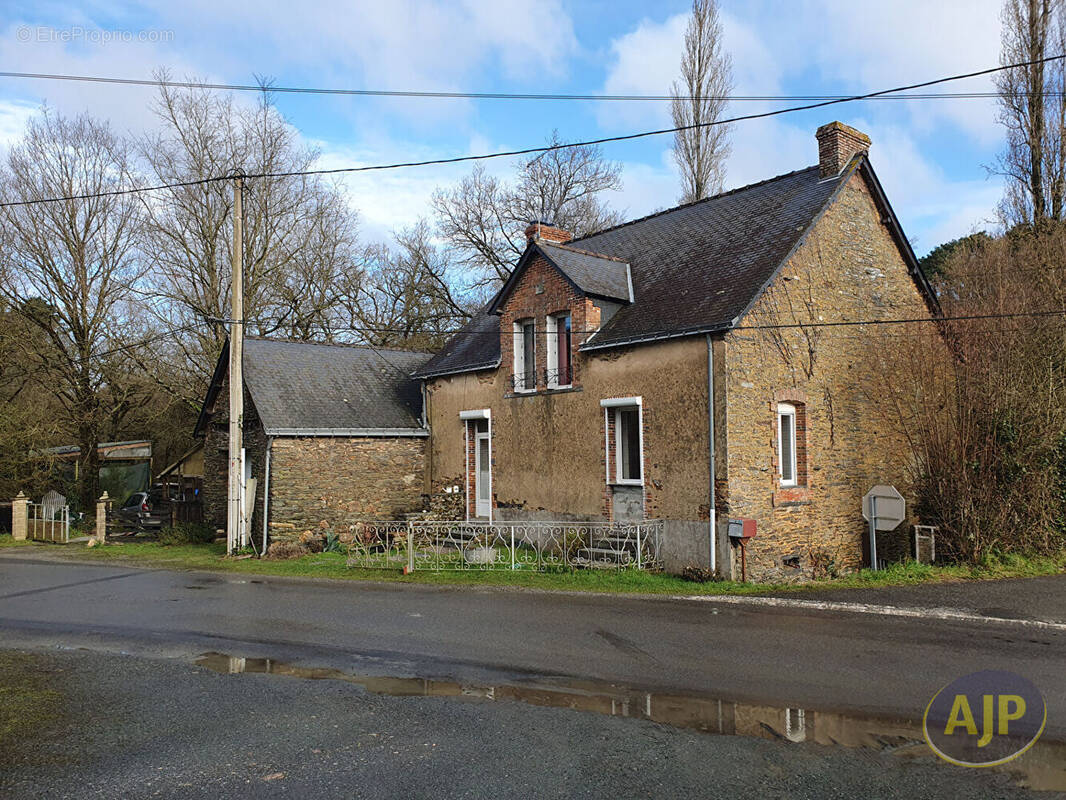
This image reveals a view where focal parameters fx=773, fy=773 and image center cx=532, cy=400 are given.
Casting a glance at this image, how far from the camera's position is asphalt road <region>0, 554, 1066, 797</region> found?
16.0ft

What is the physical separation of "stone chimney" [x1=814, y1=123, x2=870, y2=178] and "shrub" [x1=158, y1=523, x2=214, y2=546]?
1790 cm

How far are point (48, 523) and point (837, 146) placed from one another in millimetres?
23593

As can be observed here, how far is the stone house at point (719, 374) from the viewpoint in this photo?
13.5 m

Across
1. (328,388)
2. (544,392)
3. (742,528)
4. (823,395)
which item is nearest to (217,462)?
(328,388)

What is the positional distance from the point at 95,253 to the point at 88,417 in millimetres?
5830

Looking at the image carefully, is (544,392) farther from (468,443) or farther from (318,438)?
(318,438)

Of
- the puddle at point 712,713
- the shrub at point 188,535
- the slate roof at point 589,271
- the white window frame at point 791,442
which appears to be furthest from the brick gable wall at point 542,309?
the shrub at point 188,535

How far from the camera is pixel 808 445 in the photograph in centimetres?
1462

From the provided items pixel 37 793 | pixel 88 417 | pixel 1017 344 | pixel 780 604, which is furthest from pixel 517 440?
pixel 88 417

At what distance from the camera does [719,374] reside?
13219mm

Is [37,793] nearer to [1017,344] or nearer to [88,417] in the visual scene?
[1017,344]

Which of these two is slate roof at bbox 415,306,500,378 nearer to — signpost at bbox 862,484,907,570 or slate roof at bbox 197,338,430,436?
slate roof at bbox 197,338,430,436

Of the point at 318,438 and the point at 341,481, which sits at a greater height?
the point at 318,438

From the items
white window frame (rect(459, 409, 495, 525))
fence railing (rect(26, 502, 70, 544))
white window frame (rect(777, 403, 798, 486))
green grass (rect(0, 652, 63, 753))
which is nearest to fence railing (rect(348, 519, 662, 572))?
white window frame (rect(459, 409, 495, 525))
